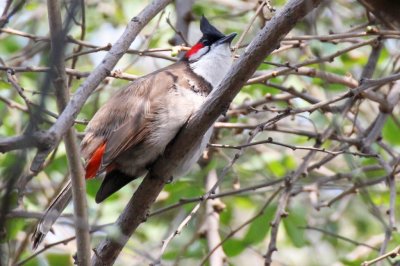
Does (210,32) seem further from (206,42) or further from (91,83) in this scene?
(91,83)

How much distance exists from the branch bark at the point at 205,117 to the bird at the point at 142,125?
0.36 feet

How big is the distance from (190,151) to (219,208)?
1.14 m

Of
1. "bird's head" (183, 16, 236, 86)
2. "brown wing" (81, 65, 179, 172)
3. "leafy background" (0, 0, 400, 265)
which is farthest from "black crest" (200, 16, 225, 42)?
"brown wing" (81, 65, 179, 172)

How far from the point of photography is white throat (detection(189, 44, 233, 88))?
11.2 feet

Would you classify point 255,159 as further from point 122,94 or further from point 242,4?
point 122,94

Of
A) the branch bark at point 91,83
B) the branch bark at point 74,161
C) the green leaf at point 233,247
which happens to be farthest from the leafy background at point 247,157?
the branch bark at point 91,83

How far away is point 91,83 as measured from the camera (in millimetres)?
2082

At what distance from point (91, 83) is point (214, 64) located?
144 cm

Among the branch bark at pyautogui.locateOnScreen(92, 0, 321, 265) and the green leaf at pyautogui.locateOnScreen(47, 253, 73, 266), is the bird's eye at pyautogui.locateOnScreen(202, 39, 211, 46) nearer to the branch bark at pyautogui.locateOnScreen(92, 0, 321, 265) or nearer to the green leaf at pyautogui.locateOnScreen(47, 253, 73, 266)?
the branch bark at pyautogui.locateOnScreen(92, 0, 321, 265)

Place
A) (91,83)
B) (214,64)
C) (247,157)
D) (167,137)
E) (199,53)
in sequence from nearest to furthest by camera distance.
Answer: (91,83), (167,137), (214,64), (199,53), (247,157)

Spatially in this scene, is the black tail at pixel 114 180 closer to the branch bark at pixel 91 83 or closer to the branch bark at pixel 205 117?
the branch bark at pixel 205 117

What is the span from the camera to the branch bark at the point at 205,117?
7.45 feet

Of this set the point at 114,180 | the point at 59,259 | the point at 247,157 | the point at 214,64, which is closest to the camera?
the point at 114,180

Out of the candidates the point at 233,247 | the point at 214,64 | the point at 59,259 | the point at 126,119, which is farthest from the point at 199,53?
the point at 59,259
